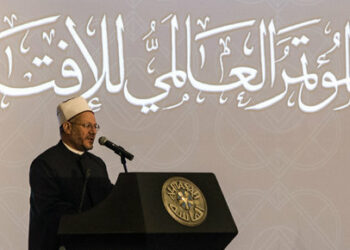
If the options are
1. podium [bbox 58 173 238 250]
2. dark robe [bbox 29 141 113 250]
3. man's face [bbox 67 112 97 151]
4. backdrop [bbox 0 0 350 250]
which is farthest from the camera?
backdrop [bbox 0 0 350 250]

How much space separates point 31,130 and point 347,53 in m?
2.18

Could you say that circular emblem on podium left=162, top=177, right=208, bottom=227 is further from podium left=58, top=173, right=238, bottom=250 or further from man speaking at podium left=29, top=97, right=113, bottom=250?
man speaking at podium left=29, top=97, right=113, bottom=250

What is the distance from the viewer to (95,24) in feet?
13.6

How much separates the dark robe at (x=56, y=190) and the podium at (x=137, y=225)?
25 cm

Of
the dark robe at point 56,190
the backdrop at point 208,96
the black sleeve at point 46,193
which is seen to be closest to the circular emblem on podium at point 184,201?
the dark robe at point 56,190

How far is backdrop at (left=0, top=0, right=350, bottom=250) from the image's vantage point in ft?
13.2

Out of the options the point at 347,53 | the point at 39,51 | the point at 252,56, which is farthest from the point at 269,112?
the point at 39,51

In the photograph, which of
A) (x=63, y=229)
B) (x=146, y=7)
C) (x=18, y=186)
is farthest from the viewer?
(x=146, y=7)

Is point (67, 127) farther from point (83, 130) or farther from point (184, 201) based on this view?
point (184, 201)

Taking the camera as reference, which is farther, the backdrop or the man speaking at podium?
the backdrop

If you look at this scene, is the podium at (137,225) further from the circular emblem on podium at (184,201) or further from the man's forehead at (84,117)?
the man's forehead at (84,117)

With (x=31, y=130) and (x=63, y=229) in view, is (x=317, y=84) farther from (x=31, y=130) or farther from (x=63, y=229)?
(x=63, y=229)

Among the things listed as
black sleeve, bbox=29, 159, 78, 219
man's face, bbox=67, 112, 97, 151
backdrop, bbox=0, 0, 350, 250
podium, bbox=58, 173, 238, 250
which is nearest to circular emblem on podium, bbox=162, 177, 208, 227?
podium, bbox=58, 173, 238, 250

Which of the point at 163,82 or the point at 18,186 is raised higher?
the point at 163,82
